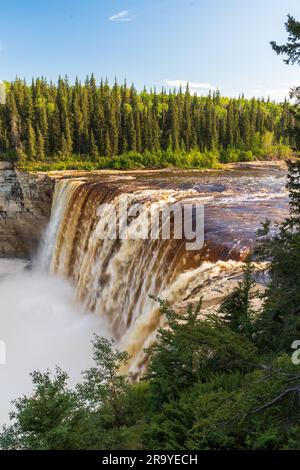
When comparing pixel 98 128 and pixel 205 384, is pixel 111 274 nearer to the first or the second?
pixel 205 384

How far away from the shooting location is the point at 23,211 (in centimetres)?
3284

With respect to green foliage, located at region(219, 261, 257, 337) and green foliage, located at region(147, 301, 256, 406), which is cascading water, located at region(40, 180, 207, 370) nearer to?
green foliage, located at region(219, 261, 257, 337)

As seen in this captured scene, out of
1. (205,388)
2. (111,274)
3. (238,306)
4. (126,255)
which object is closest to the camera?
(205,388)

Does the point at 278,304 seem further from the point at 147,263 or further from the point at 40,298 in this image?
the point at 40,298

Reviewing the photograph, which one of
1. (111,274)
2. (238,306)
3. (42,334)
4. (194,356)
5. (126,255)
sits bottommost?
(42,334)

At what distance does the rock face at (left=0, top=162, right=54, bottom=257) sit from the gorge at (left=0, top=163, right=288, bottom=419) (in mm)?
2663

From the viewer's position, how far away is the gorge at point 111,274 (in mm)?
11945

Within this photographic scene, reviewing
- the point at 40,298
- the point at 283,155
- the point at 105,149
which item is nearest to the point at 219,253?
the point at 40,298

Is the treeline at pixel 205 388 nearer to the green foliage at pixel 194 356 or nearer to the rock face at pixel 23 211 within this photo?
the green foliage at pixel 194 356

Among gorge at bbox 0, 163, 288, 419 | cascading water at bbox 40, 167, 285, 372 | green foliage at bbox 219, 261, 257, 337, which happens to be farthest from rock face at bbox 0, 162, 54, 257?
green foliage at bbox 219, 261, 257, 337

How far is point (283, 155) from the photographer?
185 ft

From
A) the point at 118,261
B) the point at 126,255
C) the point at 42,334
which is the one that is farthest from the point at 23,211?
A: the point at 126,255

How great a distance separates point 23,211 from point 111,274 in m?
18.2

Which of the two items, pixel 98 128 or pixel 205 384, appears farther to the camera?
pixel 98 128
